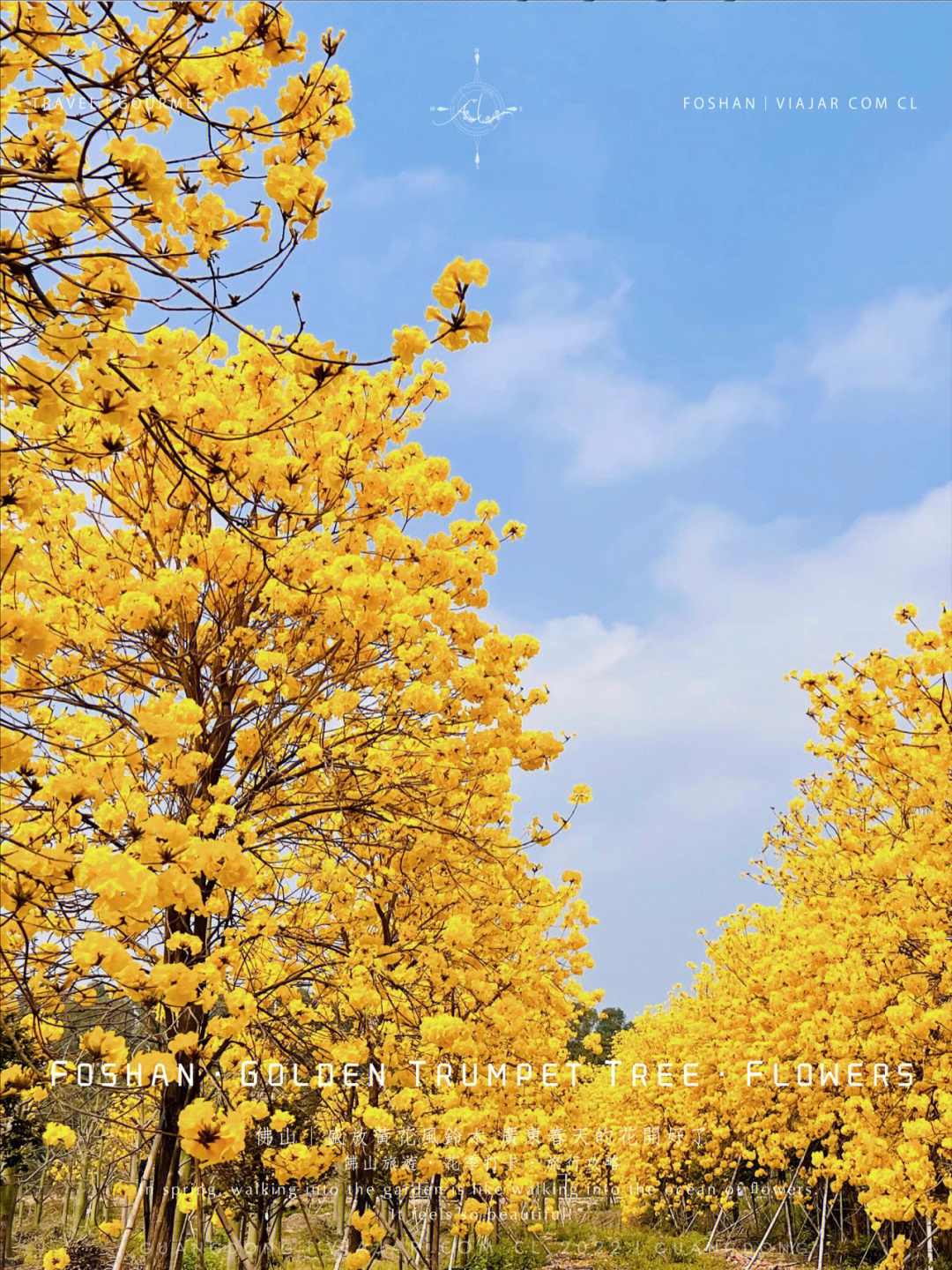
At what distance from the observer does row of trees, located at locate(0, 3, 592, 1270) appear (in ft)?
7.03

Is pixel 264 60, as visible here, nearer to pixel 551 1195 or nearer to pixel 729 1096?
pixel 729 1096

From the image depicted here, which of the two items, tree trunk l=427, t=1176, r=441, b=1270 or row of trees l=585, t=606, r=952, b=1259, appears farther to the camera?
tree trunk l=427, t=1176, r=441, b=1270

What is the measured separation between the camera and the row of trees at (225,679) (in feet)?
7.03

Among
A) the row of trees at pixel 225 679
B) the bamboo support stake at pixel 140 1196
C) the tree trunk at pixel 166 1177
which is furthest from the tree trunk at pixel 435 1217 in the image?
the tree trunk at pixel 166 1177

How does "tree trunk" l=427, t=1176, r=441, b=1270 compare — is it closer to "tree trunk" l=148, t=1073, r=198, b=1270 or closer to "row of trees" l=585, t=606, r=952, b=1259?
"row of trees" l=585, t=606, r=952, b=1259

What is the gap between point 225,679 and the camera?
4355 mm

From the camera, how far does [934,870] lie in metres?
6.24

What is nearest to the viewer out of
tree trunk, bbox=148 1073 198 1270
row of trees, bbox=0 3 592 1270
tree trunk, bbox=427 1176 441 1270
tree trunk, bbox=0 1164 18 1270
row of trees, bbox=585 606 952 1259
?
row of trees, bbox=0 3 592 1270

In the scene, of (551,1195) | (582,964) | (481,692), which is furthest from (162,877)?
(551,1195)

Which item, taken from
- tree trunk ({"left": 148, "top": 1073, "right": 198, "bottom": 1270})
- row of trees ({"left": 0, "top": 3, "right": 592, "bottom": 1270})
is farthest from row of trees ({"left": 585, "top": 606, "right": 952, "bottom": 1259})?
tree trunk ({"left": 148, "top": 1073, "right": 198, "bottom": 1270})

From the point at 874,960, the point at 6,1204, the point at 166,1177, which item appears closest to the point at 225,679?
the point at 166,1177

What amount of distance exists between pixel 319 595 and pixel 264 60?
1.99 m

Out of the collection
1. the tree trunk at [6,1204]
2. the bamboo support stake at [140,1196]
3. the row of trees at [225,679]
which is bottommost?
the tree trunk at [6,1204]

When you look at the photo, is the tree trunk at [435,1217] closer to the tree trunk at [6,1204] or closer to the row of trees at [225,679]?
the row of trees at [225,679]
